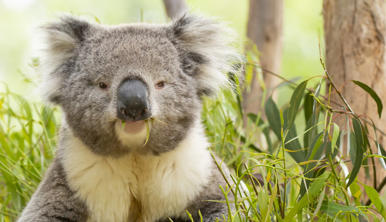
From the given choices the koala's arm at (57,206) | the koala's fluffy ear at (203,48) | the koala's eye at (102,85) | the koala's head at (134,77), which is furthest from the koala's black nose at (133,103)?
the koala's arm at (57,206)

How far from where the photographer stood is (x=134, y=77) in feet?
7.26

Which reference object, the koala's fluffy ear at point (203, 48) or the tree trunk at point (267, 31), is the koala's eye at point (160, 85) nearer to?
the koala's fluffy ear at point (203, 48)

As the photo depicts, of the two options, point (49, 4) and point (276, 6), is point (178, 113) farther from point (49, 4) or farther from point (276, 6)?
point (49, 4)

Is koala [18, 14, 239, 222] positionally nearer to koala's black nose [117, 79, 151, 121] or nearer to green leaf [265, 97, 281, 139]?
koala's black nose [117, 79, 151, 121]

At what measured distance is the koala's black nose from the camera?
206cm

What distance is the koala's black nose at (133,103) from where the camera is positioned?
206 cm

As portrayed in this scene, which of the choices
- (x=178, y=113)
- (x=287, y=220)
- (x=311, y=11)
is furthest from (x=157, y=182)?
(x=311, y=11)

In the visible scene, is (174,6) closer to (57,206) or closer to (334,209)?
(57,206)

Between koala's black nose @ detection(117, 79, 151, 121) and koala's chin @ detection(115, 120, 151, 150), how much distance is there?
83mm

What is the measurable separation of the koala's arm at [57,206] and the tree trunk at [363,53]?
1.51 meters

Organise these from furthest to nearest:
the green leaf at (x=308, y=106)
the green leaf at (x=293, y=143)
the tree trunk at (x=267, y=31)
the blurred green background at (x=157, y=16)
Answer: the blurred green background at (x=157, y=16)
the tree trunk at (x=267, y=31)
the green leaf at (x=308, y=106)
the green leaf at (x=293, y=143)

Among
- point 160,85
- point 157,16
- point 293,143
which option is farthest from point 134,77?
point 157,16

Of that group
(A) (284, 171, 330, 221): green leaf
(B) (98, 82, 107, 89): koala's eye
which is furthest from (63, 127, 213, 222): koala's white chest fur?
(A) (284, 171, 330, 221): green leaf

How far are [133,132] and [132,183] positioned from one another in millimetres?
388
